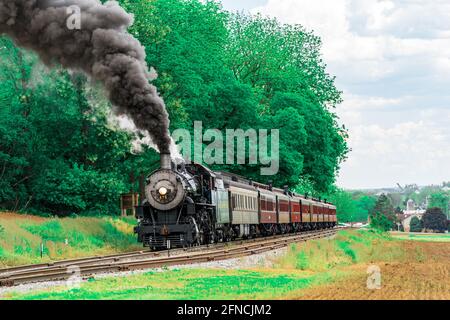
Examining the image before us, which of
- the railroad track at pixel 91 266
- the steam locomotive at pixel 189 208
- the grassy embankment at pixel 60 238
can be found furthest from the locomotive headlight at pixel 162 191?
the grassy embankment at pixel 60 238

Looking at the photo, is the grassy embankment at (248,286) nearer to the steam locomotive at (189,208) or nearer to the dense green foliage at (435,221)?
the steam locomotive at (189,208)

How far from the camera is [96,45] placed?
1037 inches

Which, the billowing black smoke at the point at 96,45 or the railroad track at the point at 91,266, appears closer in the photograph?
the railroad track at the point at 91,266

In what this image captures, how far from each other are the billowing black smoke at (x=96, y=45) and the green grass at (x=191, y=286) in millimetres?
9375

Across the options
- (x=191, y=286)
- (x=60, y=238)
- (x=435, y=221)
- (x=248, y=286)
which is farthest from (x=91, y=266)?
(x=435, y=221)

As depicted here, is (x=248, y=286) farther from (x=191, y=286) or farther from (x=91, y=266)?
(x=91, y=266)

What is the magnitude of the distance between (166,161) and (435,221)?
131787 mm

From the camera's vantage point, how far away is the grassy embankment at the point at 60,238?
2650cm
